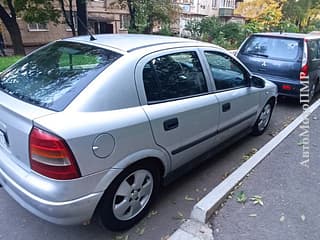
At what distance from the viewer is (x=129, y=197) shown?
2.62 m

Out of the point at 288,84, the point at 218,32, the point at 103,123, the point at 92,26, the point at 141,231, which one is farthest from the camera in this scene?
the point at 92,26

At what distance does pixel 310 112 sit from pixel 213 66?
3.44 meters

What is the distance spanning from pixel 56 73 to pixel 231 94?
2.07 meters

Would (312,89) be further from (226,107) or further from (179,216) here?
(179,216)

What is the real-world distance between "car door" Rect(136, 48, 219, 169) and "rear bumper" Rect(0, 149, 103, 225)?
2.64 feet

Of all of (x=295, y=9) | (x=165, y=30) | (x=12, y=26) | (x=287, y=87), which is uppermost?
(x=295, y=9)

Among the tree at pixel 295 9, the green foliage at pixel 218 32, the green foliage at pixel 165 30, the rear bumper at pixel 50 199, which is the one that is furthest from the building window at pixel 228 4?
the rear bumper at pixel 50 199

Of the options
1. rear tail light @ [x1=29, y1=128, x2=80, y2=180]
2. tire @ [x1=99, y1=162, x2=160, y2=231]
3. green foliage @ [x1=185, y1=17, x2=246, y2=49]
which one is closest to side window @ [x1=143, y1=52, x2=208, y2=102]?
tire @ [x1=99, y1=162, x2=160, y2=231]

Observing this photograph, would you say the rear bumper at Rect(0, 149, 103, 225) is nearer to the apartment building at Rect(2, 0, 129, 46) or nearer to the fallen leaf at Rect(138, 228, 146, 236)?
the fallen leaf at Rect(138, 228, 146, 236)

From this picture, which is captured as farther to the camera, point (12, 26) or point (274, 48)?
point (12, 26)

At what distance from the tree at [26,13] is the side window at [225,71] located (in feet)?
38.6

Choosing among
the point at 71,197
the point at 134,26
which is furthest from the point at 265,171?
the point at 134,26

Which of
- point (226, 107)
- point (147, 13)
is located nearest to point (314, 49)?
point (226, 107)

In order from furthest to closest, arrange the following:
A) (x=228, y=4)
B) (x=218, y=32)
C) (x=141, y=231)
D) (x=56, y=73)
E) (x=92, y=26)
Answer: (x=228, y=4) → (x=92, y=26) → (x=218, y=32) → (x=141, y=231) → (x=56, y=73)
